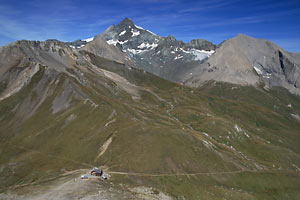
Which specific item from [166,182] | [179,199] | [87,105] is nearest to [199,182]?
[166,182]

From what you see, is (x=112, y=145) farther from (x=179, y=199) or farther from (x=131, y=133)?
(x=179, y=199)

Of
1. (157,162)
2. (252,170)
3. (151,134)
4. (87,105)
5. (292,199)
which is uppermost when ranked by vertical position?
(87,105)

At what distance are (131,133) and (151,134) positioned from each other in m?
10.2

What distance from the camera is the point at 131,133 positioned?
132 meters

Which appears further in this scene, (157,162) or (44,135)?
(44,135)

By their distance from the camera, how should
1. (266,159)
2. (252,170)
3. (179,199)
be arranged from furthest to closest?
(266,159) < (252,170) < (179,199)

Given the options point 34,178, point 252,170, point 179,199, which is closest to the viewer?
point 179,199

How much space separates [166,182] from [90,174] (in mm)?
30164

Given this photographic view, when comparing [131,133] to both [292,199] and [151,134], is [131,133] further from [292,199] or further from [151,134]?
[292,199]

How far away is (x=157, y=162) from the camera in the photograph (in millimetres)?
111625

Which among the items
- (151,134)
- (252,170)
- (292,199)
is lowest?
(292,199)

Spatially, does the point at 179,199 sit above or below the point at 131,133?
below

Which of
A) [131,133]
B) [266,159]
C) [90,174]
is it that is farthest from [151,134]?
[266,159]

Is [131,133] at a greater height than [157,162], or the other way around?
[131,133]
